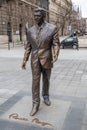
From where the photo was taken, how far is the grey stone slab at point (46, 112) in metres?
5.27

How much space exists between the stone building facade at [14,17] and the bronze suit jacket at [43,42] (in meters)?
36.3

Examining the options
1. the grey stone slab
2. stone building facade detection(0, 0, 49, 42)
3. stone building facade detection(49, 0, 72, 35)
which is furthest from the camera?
stone building facade detection(49, 0, 72, 35)

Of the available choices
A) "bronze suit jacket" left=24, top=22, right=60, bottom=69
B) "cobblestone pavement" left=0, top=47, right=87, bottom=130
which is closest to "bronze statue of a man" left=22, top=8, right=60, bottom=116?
"bronze suit jacket" left=24, top=22, right=60, bottom=69

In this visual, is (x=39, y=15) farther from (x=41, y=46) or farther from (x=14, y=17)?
(x=14, y=17)

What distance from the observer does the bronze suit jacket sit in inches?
217

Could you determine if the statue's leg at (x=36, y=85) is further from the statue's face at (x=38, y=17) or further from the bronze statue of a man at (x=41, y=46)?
the statue's face at (x=38, y=17)

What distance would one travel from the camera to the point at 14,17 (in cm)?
4653

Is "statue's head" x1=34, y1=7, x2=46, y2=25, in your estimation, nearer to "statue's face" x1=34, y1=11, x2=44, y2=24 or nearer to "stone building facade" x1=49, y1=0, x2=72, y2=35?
"statue's face" x1=34, y1=11, x2=44, y2=24

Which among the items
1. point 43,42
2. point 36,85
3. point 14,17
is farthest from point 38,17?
point 14,17

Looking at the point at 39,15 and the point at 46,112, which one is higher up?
the point at 39,15

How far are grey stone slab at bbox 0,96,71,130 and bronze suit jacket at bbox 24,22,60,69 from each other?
0.93m

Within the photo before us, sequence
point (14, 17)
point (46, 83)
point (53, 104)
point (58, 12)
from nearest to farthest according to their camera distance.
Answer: point (46, 83), point (53, 104), point (14, 17), point (58, 12)

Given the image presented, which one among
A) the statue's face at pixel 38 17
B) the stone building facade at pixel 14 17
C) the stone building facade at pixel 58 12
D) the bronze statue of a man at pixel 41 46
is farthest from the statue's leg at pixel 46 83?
the stone building facade at pixel 58 12

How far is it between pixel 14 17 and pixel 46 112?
42.0 metres
